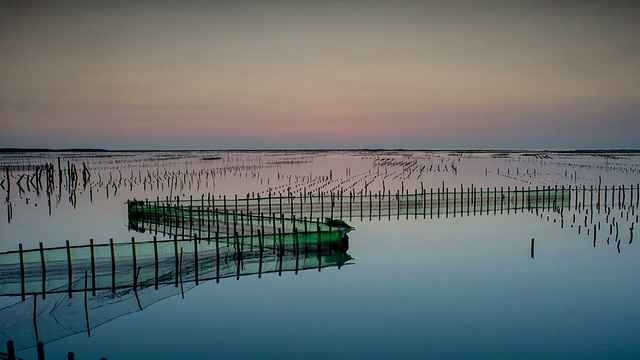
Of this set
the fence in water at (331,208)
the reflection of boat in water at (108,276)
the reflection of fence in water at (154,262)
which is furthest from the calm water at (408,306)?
the fence in water at (331,208)

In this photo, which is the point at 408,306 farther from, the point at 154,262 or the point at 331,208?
the point at 331,208

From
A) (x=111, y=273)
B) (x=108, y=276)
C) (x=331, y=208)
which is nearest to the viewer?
(x=108, y=276)

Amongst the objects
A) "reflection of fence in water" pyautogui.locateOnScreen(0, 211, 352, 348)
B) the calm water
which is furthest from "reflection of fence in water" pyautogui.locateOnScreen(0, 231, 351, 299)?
the calm water

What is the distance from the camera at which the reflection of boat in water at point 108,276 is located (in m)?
9.73

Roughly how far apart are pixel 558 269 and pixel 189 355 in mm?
11004

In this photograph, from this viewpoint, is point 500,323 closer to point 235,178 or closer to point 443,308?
point 443,308

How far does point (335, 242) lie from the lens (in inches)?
569

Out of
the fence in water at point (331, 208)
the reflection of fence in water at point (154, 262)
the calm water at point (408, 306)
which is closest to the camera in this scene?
the calm water at point (408, 306)

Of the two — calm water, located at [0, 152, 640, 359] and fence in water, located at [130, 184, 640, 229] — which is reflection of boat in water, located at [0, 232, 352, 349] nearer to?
calm water, located at [0, 152, 640, 359]

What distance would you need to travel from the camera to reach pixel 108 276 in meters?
11.2

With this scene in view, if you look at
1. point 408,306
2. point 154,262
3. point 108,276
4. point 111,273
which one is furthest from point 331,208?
point 108,276

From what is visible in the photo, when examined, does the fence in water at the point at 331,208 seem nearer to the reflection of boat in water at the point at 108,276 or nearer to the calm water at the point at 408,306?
the calm water at the point at 408,306

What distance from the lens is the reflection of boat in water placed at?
9727 millimetres

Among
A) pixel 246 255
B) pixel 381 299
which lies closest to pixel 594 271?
pixel 381 299
